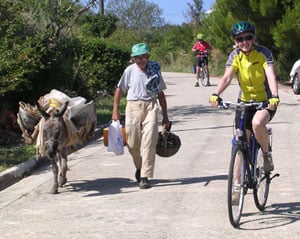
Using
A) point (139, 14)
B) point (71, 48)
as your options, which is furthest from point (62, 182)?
point (139, 14)

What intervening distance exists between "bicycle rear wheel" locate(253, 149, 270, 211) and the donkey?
2.57m

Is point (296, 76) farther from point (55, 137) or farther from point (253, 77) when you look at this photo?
point (253, 77)

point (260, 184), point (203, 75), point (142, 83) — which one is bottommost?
point (260, 184)

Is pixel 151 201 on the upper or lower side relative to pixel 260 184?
lower

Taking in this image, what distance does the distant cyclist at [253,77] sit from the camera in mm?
6590

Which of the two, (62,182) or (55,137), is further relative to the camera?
(62,182)

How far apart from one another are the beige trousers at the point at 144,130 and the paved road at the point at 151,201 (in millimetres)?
374

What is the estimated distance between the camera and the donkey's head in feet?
26.3

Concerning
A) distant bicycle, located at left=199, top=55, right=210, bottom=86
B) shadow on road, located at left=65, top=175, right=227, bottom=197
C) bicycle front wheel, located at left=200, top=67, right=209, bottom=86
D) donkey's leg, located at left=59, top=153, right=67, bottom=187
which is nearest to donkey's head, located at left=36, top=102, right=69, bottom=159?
donkey's leg, located at left=59, top=153, right=67, bottom=187

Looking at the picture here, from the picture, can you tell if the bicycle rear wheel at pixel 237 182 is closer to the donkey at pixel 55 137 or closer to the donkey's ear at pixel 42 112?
the donkey at pixel 55 137

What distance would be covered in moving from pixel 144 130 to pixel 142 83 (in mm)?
611

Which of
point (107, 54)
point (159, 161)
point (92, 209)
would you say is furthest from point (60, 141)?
point (107, 54)

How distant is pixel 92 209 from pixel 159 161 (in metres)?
3.29

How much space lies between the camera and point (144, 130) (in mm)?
8430
